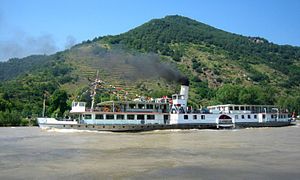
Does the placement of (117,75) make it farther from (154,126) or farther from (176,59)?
(154,126)

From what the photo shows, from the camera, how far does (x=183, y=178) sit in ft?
46.1

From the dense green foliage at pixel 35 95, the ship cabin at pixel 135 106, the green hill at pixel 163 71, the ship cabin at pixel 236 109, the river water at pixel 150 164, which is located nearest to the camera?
→ the river water at pixel 150 164

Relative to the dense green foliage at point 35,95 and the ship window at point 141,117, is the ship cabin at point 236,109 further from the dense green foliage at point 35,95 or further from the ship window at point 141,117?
the dense green foliage at point 35,95

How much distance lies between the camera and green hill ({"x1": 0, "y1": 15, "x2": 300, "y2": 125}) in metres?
86.9

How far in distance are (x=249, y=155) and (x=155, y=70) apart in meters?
33.7

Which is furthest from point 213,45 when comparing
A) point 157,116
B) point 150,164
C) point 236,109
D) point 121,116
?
point 150,164

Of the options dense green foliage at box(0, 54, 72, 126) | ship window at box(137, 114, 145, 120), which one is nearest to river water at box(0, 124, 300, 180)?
ship window at box(137, 114, 145, 120)

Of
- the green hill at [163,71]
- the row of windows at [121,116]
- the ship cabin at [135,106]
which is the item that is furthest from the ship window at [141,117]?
the green hill at [163,71]

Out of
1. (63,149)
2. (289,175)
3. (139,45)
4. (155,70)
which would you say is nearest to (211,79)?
(139,45)

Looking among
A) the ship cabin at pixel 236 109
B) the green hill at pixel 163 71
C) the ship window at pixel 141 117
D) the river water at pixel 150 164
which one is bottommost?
the river water at pixel 150 164

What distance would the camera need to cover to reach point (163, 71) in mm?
52500

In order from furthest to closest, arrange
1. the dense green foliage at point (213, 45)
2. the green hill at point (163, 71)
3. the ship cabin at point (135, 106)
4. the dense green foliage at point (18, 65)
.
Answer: the dense green foliage at point (18, 65), the dense green foliage at point (213, 45), the green hill at point (163, 71), the ship cabin at point (135, 106)

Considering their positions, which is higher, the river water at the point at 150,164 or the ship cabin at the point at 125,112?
the ship cabin at the point at 125,112

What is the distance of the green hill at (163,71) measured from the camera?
86.9 metres
